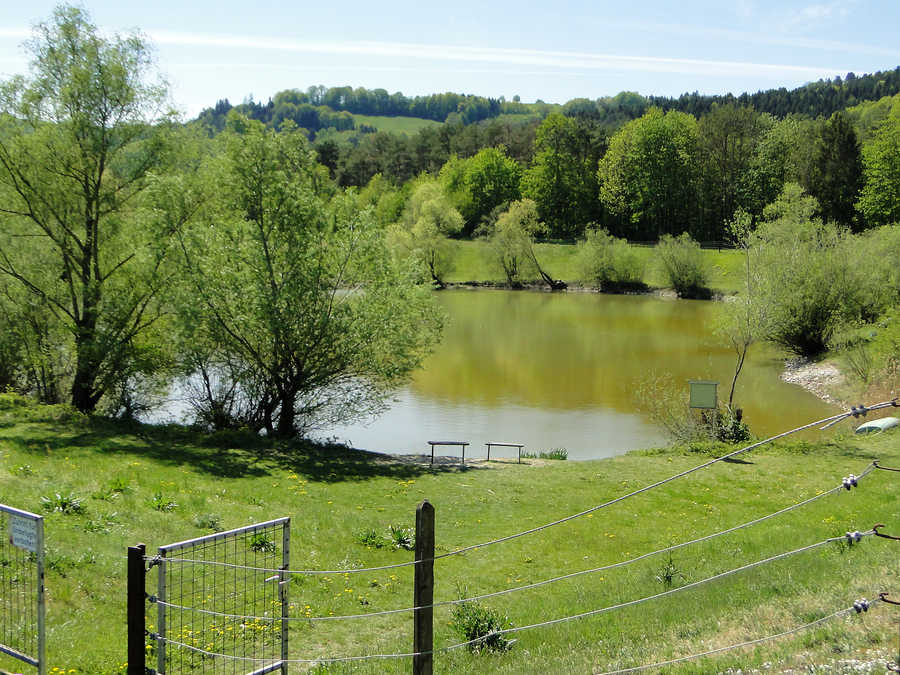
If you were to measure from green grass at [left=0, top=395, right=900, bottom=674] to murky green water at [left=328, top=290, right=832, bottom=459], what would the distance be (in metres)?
5.70

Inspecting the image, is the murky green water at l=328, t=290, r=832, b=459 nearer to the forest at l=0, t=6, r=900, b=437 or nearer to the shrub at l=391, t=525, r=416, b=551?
the forest at l=0, t=6, r=900, b=437

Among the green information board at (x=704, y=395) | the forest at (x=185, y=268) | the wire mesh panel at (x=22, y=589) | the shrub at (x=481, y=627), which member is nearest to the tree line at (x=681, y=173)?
the forest at (x=185, y=268)

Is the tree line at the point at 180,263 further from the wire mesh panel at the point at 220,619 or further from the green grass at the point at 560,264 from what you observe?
the green grass at the point at 560,264

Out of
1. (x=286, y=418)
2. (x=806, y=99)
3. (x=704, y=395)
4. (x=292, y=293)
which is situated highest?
(x=806, y=99)

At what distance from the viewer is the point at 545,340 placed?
179 ft

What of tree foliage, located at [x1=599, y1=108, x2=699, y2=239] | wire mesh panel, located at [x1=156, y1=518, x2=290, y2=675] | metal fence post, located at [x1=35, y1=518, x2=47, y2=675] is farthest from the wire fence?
tree foliage, located at [x1=599, y1=108, x2=699, y2=239]

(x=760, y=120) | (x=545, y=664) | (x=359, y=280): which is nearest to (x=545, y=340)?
(x=359, y=280)

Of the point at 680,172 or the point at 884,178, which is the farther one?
the point at 680,172

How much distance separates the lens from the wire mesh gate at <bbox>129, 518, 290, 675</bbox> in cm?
726

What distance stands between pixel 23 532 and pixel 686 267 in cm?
8019

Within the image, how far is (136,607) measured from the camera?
6492 millimetres

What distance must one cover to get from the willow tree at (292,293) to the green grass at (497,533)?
7.87 feet

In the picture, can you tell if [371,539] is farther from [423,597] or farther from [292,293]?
[292,293]

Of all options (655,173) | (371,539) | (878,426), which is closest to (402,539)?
(371,539)
